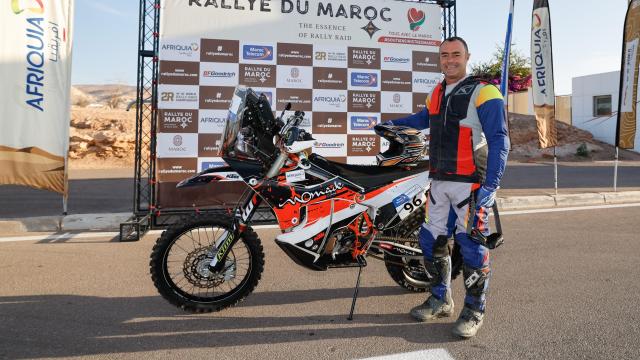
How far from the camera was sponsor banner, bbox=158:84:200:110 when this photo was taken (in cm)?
643

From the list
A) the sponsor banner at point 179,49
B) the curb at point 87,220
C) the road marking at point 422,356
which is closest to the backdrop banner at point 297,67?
the sponsor banner at point 179,49

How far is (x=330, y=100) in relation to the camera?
23.6 feet

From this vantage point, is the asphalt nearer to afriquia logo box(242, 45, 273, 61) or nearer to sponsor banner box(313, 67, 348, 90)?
afriquia logo box(242, 45, 273, 61)

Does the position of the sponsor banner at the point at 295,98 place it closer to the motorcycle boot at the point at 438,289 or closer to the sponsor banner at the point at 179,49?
the sponsor banner at the point at 179,49

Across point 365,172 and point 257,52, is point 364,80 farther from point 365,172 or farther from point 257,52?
point 365,172

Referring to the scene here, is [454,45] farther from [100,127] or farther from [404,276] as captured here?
[100,127]

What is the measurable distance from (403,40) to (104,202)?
5928 mm

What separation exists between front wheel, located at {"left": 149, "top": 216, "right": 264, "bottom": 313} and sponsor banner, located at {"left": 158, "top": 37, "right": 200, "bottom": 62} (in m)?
3.81

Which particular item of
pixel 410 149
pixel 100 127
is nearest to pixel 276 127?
pixel 410 149

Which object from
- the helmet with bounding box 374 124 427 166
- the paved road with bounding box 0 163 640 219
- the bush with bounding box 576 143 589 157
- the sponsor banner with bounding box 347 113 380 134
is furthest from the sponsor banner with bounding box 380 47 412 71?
the bush with bounding box 576 143 589 157

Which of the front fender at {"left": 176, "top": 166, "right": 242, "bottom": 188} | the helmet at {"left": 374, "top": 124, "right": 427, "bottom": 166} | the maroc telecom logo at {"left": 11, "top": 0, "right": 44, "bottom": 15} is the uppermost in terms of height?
the maroc telecom logo at {"left": 11, "top": 0, "right": 44, "bottom": 15}

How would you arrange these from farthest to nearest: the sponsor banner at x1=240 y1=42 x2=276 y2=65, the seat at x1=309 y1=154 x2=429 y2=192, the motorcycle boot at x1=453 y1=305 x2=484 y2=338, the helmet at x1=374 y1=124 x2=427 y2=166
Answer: the sponsor banner at x1=240 y1=42 x2=276 y2=65 < the helmet at x1=374 y1=124 x2=427 y2=166 < the seat at x1=309 y1=154 x2=429 y2=192 < the motorcycle boot at x1=453 y1=305 x2=484 y2=338

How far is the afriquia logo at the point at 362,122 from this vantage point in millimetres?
7305

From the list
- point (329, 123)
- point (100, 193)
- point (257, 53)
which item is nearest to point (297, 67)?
point (257, 53)
